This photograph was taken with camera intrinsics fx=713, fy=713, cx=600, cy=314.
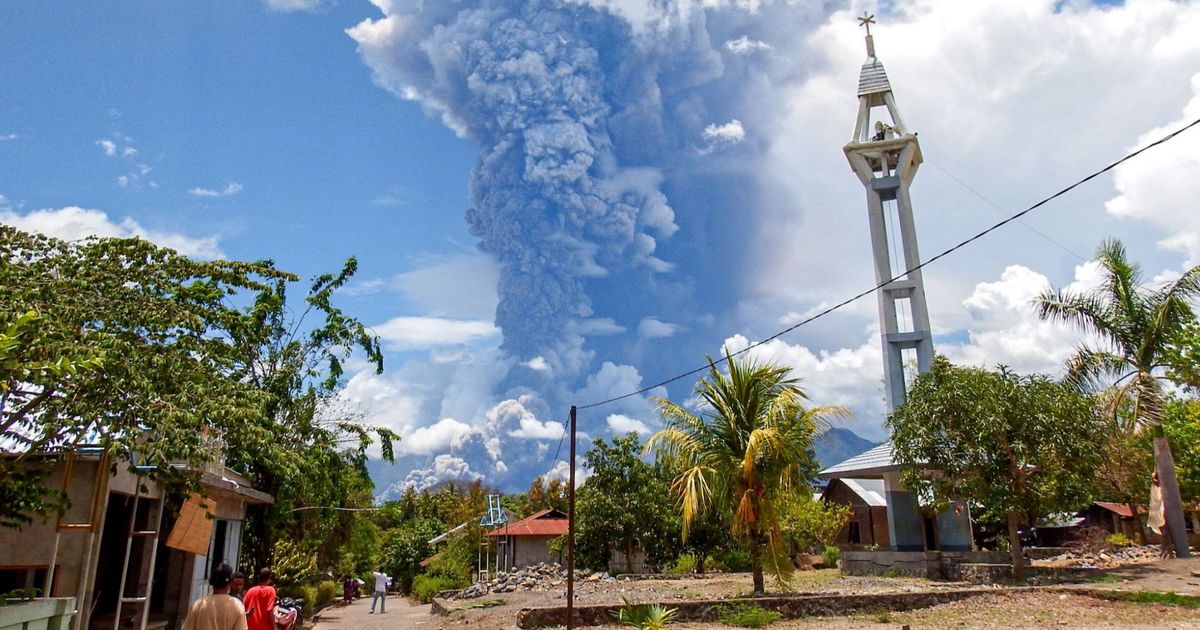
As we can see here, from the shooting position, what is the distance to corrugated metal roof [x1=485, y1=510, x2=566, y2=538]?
40344 mm

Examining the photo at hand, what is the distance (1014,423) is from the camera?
68.0ft

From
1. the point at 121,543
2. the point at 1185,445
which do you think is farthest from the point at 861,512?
the point at 121,543

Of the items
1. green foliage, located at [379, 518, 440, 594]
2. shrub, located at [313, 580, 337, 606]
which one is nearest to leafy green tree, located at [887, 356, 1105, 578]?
shrub, located at [313, 580, 337, 606]

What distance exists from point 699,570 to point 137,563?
79.5 ft

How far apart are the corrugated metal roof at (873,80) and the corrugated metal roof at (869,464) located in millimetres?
17375

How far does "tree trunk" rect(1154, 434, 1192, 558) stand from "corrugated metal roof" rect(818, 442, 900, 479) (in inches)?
302

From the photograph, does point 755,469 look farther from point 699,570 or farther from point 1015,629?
point 699,570

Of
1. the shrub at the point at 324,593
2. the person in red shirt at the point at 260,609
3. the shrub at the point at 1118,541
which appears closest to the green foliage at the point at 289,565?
the shrub at the point at 324,593

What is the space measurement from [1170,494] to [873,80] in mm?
22457

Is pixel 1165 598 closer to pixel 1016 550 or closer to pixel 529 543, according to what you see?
pixel 1016 550

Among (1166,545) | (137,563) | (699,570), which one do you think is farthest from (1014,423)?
(137,563)

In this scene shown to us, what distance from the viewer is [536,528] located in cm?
4106

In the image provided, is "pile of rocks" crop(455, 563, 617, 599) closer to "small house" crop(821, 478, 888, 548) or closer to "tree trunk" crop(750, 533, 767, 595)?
"tree trunk" crop(750, 533, 767, 595)

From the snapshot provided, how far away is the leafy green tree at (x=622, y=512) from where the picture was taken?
110 feet
